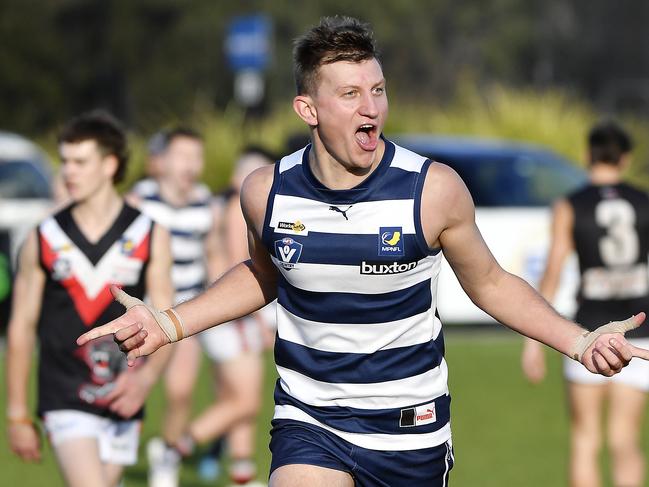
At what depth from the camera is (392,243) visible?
5.32m

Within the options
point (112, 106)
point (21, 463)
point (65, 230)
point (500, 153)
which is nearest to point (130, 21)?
point (112, 106)

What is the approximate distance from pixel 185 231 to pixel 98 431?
4177 mm

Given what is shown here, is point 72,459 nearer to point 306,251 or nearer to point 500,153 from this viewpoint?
point 306,251

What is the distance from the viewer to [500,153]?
63.2 feet

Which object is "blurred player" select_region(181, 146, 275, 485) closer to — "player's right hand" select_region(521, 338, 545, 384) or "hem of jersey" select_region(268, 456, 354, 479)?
"player's right hand" select_region(521, 338, 545, 384)

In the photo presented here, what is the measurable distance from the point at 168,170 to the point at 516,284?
18.4 feet

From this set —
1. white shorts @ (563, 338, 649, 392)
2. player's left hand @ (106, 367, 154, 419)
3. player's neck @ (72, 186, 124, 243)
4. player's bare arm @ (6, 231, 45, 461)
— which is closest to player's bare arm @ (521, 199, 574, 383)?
white shorts @ (563, 338, 649, 392)

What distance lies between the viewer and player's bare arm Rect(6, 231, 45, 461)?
22.6ft

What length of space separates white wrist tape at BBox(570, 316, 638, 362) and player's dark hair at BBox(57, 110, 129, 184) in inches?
116

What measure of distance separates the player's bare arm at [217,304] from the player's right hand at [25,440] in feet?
5.11

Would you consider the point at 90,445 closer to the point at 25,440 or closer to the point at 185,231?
the point at 25,440

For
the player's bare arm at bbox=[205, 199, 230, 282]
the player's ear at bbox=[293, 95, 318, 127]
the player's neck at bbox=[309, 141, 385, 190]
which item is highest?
the player's ear at bbox=[293, 95, 318, 127]

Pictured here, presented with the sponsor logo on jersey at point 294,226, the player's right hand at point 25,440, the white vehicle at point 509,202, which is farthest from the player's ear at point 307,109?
the white vehicle at point 509,202

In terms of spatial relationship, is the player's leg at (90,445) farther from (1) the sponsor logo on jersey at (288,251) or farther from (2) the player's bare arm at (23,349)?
(1) the sponsor logo on jersey at (288,251)
